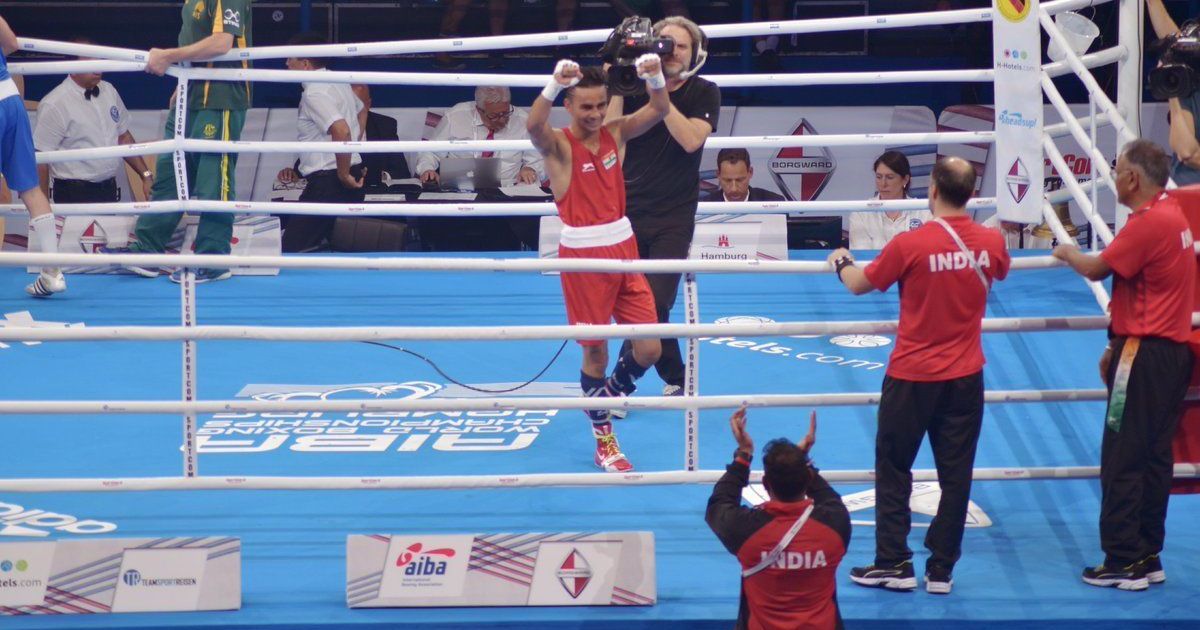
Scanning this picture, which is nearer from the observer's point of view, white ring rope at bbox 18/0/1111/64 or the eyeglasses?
white ring rope at bbox 18/0/1111/64

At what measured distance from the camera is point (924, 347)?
12.3 feet

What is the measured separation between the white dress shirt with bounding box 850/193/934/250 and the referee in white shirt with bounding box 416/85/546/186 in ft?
7.41

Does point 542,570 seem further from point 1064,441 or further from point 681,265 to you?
point 1064,441

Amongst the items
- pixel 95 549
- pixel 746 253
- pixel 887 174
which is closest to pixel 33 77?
pixel 746 253

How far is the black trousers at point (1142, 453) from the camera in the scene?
381 centimetres

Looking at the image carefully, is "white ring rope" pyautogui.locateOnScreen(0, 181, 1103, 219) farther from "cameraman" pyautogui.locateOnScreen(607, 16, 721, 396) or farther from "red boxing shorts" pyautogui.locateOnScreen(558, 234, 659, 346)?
"red boxing shorts" pyautogui.locateOnScreen(558, 234, 659, 346)

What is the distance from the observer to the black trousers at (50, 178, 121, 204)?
922cm

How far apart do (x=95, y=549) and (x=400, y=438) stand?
1.48 metres

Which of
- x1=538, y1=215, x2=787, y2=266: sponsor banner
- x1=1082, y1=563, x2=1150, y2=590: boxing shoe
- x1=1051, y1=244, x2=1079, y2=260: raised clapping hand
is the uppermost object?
x1=1051, y1=244, x2=1079, y2=260: raised clapping hand

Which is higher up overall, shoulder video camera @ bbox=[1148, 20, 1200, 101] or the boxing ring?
shoulder video camera @ bbox=[1148, 20, 1200, 101]

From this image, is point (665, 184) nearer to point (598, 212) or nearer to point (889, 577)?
point (598, 212)

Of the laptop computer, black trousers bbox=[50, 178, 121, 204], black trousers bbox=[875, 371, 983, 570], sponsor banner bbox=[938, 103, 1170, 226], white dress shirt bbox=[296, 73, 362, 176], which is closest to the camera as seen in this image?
black trousers bbox=[875, 371, 983, 570]

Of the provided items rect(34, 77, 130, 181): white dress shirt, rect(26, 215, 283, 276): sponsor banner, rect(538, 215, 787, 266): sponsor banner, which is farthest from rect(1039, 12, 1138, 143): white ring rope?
rect(34, 77, 130, 181): white dress shirt

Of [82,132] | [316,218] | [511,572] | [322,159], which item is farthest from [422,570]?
[82,132]
